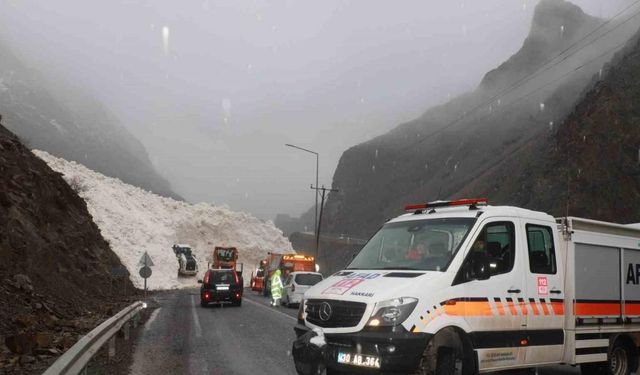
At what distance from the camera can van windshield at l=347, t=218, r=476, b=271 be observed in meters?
6.93

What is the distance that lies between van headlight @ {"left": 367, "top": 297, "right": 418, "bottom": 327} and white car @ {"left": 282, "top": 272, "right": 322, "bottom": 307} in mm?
18497

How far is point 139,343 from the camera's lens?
12.2 m

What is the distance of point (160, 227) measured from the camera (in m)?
60.1

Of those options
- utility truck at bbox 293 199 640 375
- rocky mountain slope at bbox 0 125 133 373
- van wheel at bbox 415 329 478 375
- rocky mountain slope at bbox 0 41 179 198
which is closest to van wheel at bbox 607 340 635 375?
utility truck at bbox 293 199 640 375

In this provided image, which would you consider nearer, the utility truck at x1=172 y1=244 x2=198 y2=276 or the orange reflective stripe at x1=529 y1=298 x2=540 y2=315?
the orange reflective stripe at x1=529 y1=298 x2=540 y2=315

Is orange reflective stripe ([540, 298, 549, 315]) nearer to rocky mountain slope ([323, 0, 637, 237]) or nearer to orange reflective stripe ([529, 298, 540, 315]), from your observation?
orange reflective stripe ([529, 298, 540, 315])

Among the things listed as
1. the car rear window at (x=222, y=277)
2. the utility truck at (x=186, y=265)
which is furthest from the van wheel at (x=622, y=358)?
the utility truck at (x=186, y=265)

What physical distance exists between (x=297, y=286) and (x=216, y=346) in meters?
13.1

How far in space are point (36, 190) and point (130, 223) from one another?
105 ft

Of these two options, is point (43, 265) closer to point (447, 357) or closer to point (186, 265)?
point (447, 357)

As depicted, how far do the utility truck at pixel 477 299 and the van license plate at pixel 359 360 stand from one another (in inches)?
0.6

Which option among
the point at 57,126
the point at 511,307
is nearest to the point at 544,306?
the point at 511,307

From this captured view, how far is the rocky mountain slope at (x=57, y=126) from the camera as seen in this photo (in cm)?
14488

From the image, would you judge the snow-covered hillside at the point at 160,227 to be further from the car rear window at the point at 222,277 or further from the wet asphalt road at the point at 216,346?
the wet asphalt road at the point at 216,346
